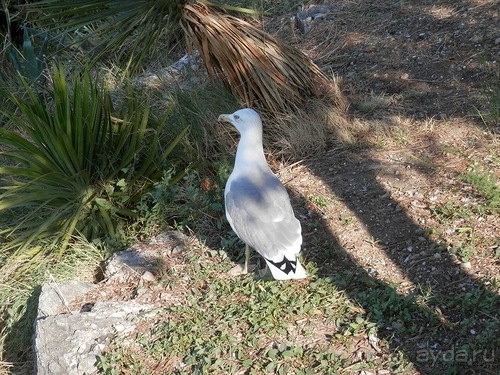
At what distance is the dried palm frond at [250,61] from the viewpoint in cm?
560

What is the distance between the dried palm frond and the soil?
0.57 metres

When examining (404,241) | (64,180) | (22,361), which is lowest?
(22,361)

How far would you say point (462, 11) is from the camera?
6.97m

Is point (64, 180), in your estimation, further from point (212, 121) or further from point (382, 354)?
point (382, 354)

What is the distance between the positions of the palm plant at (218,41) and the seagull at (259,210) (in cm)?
133

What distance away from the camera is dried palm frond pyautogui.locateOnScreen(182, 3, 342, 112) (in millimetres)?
5602

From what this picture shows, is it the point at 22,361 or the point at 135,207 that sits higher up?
the point at 135,207

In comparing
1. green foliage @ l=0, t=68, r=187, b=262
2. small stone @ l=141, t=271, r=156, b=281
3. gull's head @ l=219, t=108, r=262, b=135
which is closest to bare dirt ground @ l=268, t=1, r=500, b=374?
gull's head @ l=219, t=108, r=262, b=135

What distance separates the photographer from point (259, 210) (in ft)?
13.4

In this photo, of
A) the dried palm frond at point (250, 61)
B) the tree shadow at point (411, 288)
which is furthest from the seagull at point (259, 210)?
the dried palm frond at point (250, 61)

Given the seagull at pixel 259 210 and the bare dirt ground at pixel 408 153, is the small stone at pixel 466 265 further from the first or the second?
the seagull at pixel 259 210

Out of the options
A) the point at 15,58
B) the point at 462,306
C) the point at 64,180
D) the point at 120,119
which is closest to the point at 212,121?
the point at 120,119

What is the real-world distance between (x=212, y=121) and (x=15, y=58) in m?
3.41

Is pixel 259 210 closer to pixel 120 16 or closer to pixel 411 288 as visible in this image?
pixel 411 288
